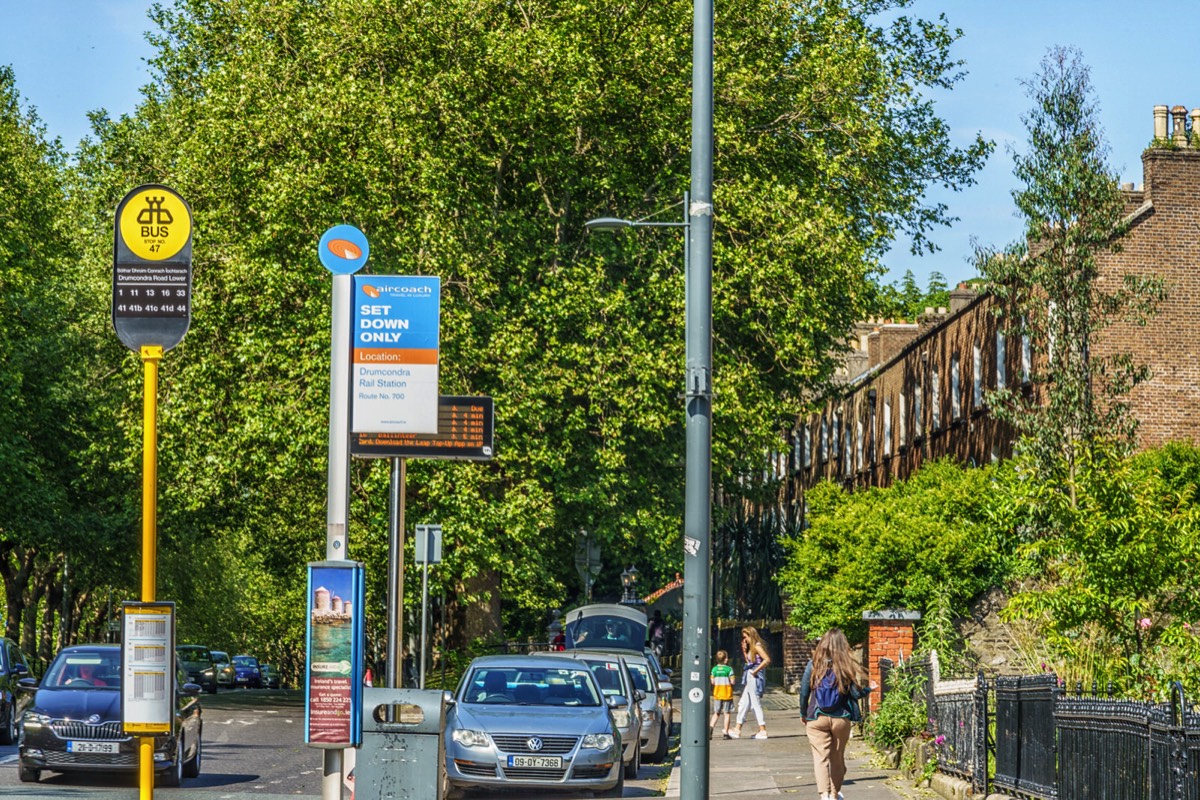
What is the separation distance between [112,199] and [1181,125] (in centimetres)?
2309

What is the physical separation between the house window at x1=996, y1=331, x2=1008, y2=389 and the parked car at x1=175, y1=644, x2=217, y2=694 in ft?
82.5

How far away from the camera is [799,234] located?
105ft

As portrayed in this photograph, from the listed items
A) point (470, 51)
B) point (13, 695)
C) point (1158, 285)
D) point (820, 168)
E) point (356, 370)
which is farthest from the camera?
point (820, 168)

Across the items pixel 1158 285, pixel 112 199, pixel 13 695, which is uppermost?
pixel 112 199

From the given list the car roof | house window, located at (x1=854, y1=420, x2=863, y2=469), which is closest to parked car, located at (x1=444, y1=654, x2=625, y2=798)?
the car roof

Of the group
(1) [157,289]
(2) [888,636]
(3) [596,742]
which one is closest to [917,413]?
(2) [888,636]

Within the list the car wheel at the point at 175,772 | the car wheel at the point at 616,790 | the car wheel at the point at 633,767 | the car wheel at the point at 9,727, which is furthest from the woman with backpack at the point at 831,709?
the car wheel at the point at 9,727

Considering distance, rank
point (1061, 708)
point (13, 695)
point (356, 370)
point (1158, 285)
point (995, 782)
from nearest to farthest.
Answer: point (356, 370)
point (1061, 708)
point (995, 782)
point (13, 695)
point (1158, 285)

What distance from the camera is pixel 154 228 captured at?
938 centimetres

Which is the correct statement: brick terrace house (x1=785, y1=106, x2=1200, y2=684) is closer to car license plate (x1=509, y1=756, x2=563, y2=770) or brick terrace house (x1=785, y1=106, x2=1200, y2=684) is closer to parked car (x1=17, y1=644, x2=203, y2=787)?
car license plate (x1=509, y1=756, x2=563, y2=770)

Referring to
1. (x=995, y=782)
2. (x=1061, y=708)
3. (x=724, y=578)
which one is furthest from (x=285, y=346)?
(x=724, y=578)

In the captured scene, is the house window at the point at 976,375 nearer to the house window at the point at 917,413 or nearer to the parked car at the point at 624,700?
the house window at the point at 917,413

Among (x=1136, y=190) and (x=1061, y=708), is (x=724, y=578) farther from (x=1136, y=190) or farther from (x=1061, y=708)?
(x=1061, y=708)

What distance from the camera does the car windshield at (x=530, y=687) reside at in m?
19.0
